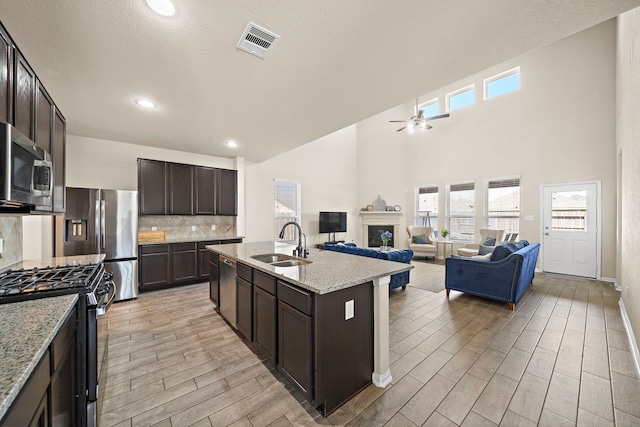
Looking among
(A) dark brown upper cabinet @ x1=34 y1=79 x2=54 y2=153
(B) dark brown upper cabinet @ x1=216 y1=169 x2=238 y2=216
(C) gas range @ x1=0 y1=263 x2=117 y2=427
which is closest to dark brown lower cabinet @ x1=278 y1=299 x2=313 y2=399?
(C) gas range @ x1=0 y1=263 x2=117 y2=427

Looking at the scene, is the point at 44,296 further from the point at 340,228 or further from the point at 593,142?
the point at 593,142

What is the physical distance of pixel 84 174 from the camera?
13.4 feet

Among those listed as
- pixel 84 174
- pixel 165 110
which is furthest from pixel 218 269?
pixel 84 174

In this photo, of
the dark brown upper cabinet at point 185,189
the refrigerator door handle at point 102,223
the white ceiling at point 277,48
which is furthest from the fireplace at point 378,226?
the refrigerator door handle at point 102,223

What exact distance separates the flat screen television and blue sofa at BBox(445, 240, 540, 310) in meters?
3.63

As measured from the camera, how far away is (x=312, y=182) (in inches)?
280

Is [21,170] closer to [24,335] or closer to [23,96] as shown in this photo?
[23,96]

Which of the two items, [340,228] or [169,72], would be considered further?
[340,228]

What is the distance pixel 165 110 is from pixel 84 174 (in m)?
2.31

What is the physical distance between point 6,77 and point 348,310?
7.68ft

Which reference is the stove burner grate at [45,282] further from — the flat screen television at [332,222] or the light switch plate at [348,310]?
the flat screen television at [332,222]

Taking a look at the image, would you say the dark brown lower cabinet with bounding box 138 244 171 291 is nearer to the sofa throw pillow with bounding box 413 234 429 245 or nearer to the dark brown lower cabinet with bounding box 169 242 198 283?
the dark brown lower cabinet with bounding box 169 242 198 283

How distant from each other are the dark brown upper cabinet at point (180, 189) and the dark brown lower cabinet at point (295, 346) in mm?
3469

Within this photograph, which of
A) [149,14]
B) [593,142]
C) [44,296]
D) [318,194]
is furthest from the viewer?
[318,194]
